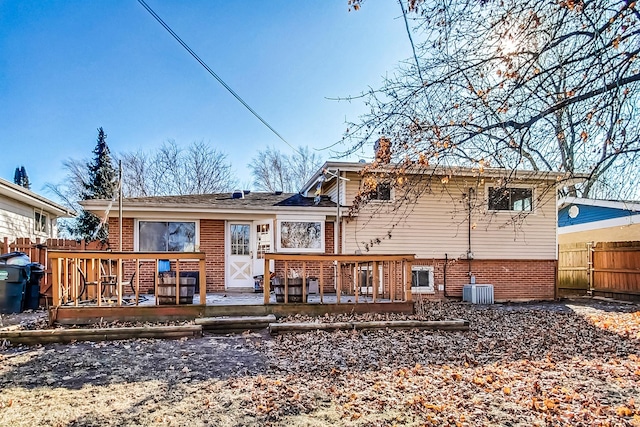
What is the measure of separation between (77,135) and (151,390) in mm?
23885

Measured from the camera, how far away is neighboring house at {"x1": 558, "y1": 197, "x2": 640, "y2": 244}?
14688 mm

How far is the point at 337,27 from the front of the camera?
572cm

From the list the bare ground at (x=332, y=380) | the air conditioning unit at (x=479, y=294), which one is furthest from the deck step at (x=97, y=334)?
the air conditioning unit at (x=479, y=294)

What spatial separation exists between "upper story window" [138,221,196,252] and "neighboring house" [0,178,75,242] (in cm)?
392

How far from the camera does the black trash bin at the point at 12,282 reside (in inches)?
346

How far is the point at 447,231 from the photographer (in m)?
12.7

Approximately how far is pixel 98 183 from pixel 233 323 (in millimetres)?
18734

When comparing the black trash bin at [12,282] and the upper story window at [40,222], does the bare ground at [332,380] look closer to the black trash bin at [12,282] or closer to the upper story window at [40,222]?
the black trash bin at [12,282]

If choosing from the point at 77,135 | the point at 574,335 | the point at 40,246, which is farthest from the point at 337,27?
the point at 77,135

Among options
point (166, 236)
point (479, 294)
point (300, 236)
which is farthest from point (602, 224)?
point (166, 236)

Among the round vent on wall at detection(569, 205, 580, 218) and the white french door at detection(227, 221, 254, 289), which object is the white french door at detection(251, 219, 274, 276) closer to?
the white french door at detection(227, 221, 254, 289)

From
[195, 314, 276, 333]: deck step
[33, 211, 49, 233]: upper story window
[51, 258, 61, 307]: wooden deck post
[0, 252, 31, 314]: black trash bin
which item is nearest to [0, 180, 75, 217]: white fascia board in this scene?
[33, 211, 49, 233]: upper story window

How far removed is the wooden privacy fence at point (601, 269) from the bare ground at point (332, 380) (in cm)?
735

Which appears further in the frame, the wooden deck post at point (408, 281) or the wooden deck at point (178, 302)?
the wooden deck post at point (408, 281)
